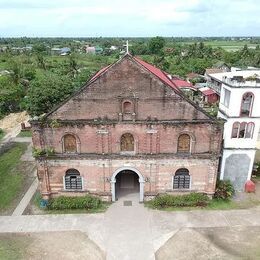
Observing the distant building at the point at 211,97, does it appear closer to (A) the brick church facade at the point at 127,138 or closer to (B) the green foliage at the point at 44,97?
(B) the green foliage at the point at 44,97

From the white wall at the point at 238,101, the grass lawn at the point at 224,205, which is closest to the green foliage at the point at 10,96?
the grass lawn at the point at 224,205

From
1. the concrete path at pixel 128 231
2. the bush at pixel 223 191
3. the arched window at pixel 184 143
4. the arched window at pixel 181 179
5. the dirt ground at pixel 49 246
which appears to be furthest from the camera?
the bush at pixel 223 191

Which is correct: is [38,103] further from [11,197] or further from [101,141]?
[101,141]

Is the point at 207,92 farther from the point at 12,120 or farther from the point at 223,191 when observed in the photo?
the point at 223,191

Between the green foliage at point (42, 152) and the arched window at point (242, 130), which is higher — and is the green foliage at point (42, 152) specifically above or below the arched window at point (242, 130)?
below

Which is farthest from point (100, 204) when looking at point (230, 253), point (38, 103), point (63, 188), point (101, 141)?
point (38, 103)

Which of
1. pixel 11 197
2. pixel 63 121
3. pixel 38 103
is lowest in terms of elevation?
pixel 11 197

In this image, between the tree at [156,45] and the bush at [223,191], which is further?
the tree at [156,45]

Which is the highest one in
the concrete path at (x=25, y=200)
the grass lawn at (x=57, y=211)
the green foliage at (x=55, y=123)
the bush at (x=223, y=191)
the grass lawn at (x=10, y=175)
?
the green foliage at (x=55, y=123)
